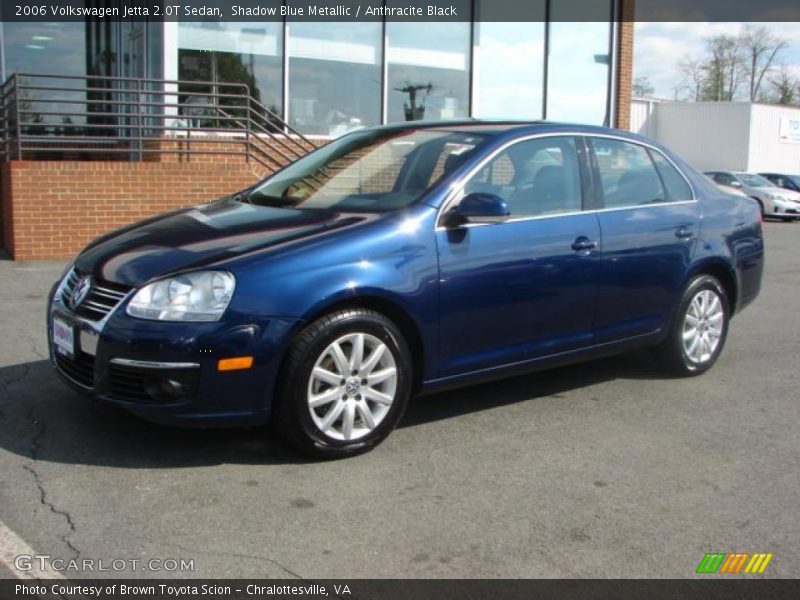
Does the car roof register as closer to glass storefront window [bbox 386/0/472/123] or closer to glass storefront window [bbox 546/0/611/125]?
glass storefront window [bbox 386/0/472/123]

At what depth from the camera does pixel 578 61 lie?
16.9 meters

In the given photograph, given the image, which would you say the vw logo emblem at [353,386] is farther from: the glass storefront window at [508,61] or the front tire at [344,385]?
the glass storefront window at [508,61]

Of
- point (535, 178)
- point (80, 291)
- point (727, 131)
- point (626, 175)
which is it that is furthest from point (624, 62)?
point (727, 131)

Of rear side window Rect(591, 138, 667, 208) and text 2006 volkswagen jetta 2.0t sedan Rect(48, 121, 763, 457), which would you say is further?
rear side window Rect(591, 138, 667, 208)

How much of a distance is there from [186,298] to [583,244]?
2335 millimetres

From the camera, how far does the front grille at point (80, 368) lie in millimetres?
4121

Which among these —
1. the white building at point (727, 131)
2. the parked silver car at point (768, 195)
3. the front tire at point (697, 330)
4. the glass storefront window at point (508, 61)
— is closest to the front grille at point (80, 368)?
the front tire at point (697, 330)

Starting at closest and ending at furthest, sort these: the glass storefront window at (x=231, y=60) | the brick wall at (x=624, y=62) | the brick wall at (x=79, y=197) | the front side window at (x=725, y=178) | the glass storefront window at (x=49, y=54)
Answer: the brick wall at (x=79, y=197)
the glass storefront window at (x=231, y=60)
the glass storefront window at (x=49, y=54)
the brick wall at (x=624, y=62)
the front side window at (x=725, y=178)

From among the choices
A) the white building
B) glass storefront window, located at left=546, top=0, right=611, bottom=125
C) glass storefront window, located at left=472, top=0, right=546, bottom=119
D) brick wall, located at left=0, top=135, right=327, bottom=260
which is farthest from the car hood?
the white building

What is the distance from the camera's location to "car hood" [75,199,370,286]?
405 cm

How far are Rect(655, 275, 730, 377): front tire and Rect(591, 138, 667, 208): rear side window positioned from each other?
2.30 feet

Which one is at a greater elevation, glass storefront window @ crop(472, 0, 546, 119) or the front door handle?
glass storefront window @ crop(472, 0, 546, 119)

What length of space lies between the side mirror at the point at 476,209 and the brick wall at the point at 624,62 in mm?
13233
